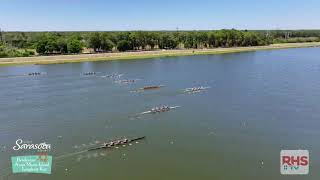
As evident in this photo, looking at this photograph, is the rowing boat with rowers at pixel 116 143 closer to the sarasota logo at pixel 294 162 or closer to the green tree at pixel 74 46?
the sarasota logo at pixel 294 162

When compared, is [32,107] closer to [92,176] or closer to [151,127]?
[151,127]

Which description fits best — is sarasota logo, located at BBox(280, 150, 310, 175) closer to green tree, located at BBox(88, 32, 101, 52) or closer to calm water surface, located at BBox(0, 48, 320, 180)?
calm water surface, located at BBox(0, 48, 320, 180)

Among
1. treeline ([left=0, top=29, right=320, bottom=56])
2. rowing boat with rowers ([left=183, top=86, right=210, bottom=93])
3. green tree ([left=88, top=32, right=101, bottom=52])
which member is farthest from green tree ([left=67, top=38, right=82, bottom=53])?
rowing boat with rowers ([left=183, top=86, right=210, bottom=93])

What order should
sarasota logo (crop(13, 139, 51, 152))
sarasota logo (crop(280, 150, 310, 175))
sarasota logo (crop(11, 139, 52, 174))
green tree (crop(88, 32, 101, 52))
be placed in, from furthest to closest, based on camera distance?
green tree (crop(88, 32, 101, 52)) < sarasota logo (crop(13, 139, 51, 152)) < sarasota logo (crop(11, 139, 52, 174)) < sarasota logo (crop(280, 150, 310, 175))

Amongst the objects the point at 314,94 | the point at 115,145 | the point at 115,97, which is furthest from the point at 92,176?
the point at 314,94

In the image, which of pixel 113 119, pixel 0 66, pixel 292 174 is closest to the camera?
pixel 292 174

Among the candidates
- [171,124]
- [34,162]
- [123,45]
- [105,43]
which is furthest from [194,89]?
[123,45]
